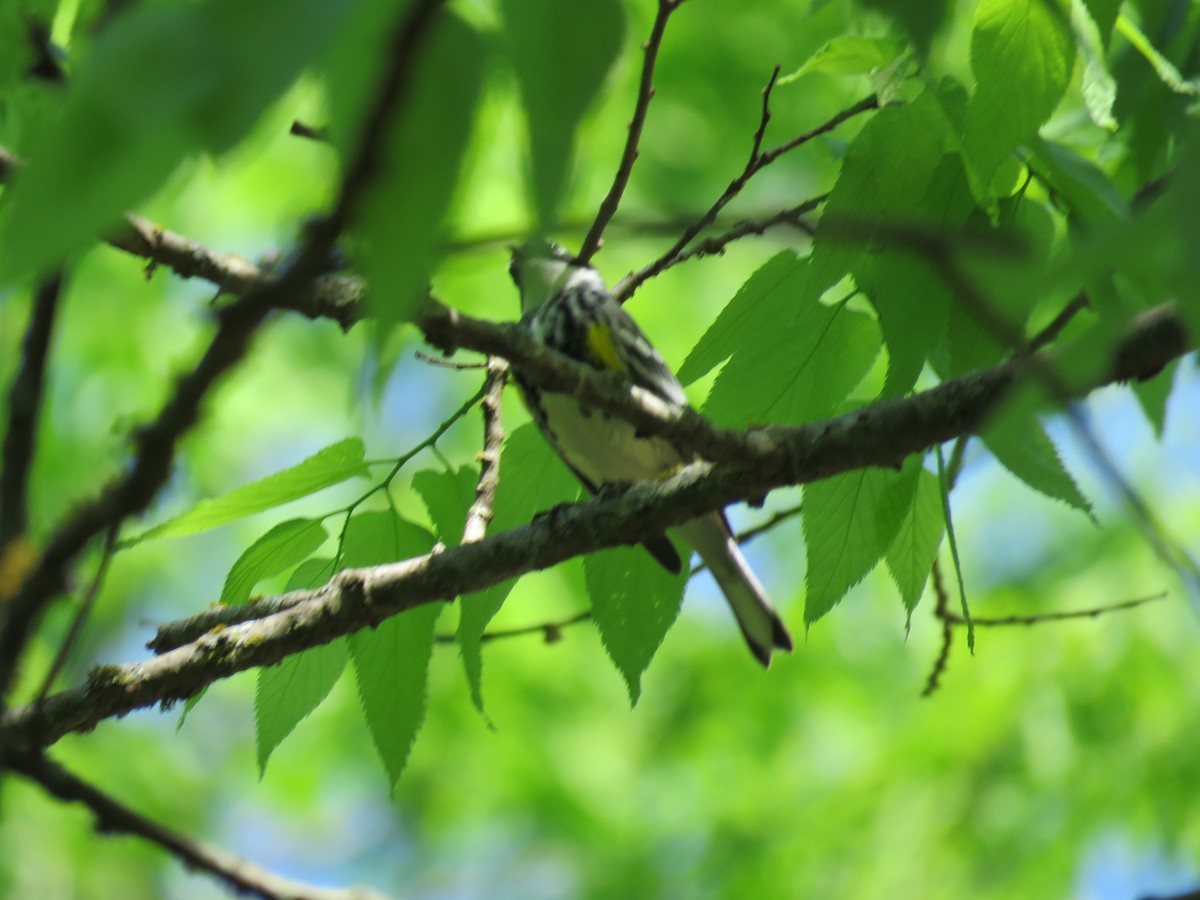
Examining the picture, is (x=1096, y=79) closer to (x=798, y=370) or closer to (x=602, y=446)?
(x=798, y=370)

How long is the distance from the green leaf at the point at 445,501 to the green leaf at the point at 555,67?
4.34 feet

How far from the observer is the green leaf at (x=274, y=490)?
1738mm

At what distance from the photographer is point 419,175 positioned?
2.21ft

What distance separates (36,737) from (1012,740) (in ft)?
11.2

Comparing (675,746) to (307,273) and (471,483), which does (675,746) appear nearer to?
(471,483)

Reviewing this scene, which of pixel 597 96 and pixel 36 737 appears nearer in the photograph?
pixel 597 96

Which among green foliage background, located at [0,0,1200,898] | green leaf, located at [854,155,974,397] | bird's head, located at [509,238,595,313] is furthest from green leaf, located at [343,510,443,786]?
bird's head, located at [509,238,595,313]

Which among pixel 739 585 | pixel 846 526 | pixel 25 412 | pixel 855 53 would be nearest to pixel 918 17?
pixel 25 412

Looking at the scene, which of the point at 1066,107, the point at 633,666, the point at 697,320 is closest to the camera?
the point at 633,666

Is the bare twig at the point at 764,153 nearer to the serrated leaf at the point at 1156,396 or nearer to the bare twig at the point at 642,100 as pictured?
the bare twig at the point at 642,100

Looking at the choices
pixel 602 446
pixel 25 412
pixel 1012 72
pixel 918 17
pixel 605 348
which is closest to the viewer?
pixel 918 17

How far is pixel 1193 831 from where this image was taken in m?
3.68

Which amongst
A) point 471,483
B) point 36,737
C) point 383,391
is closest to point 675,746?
point 471,483

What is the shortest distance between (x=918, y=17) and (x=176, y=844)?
2.06 m
